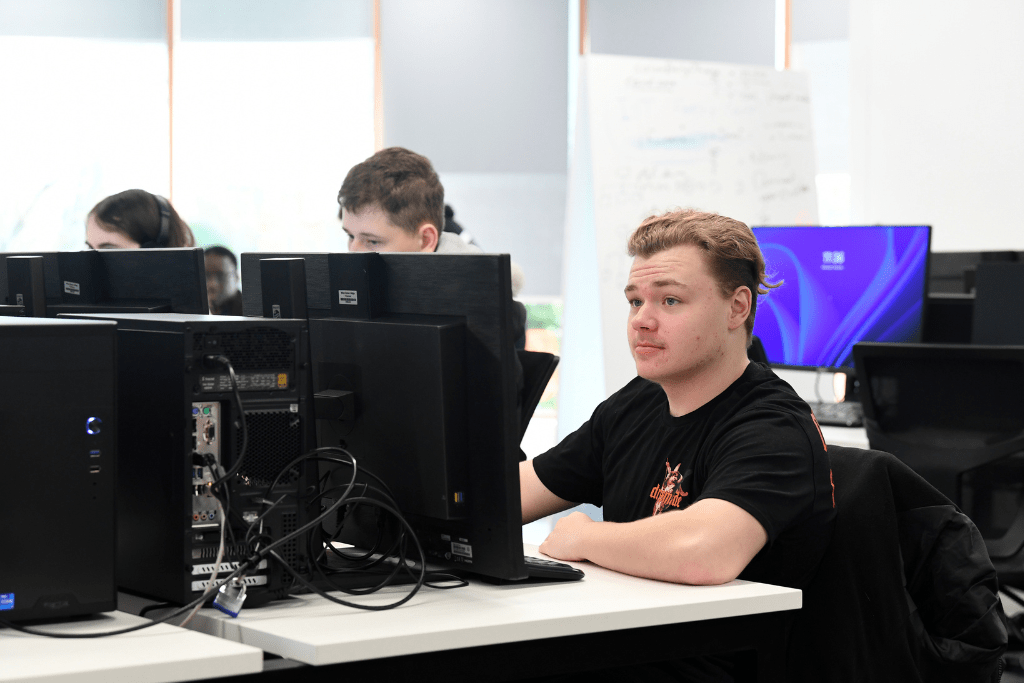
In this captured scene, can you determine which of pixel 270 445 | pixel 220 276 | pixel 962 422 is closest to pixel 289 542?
pixel 270 445

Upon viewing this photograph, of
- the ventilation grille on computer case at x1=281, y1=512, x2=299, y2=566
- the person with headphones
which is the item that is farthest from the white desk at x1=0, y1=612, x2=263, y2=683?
the person with headphones

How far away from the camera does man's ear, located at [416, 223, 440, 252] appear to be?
2592 millimetres

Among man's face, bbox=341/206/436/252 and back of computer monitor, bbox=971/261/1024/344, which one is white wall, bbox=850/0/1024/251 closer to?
back of computer monitor, bbox=971/261/1024/344

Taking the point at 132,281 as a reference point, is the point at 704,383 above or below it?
below

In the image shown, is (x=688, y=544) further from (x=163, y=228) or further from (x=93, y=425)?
(x=163, y=228)

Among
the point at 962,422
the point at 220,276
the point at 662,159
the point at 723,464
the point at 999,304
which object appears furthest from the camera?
the point at 220,276

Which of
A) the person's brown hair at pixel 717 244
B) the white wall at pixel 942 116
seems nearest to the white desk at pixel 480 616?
the person's brown hair at pixel 717 244

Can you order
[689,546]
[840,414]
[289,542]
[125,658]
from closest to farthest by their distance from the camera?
1. [125,658]
2. [289,542]
3. [689,546]
4. [840,414]

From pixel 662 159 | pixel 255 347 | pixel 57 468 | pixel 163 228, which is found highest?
pixel 662 159

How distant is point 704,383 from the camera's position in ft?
5.69

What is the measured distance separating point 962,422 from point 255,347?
82.3 inches

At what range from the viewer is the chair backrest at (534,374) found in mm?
2354

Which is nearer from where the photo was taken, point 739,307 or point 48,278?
point 739,307

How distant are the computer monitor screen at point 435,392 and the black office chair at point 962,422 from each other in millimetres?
1753
